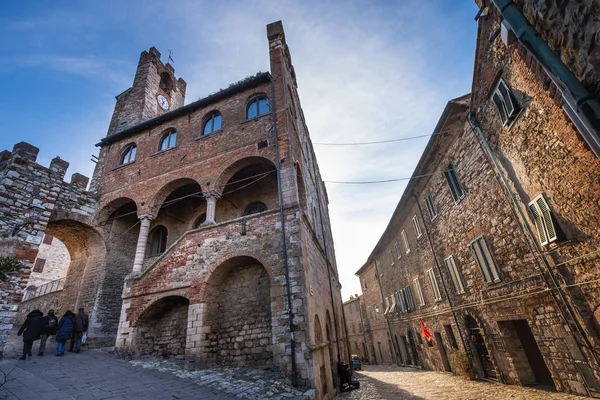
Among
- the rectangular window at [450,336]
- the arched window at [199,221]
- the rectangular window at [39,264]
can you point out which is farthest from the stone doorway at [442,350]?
the rectangular window at [39,264]

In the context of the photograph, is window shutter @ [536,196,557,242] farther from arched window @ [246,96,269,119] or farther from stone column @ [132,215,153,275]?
stone column @ [132,215,153,275]

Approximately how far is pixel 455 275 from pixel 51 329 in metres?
14.4

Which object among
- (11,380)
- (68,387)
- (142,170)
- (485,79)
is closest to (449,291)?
(485,79)

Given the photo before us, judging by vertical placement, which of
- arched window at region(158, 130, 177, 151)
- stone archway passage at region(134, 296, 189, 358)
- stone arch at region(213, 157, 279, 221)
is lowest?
stone archway passage at region(134, 296, 189, 358)

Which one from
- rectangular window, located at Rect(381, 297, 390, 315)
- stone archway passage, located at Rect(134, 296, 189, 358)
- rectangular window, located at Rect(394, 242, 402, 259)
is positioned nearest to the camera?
stone archway passage, located at Rect(134, 296, 189, 358)

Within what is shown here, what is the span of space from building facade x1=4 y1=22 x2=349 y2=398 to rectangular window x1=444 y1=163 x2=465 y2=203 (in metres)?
5.42

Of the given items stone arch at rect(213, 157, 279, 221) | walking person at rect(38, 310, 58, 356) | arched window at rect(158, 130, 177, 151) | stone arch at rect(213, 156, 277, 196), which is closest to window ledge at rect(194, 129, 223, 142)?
arched window at rect(158, 130, 177, 151)

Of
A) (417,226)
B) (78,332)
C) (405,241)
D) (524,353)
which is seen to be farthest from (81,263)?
(524,353)

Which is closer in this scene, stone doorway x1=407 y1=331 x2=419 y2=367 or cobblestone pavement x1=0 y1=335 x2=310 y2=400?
cobblestone pavement x1=0 y1=335 x2=310 y2=400

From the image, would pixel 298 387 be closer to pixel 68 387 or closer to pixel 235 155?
pixel 68 387

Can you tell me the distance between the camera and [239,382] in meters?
6.96

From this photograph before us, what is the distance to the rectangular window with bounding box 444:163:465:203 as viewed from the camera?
31.5 feet

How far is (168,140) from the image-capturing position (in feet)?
47.4

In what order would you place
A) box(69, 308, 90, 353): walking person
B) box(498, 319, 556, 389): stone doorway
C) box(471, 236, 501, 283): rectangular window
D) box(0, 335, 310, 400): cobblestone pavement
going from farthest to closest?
box(69, 308, 90, 353): walking person < box(471, 236, 501, 283): rectangular window < box(498, 319, 556, 389): stone doorway < box(0, 335, 310, 400): cobblestone pavement
